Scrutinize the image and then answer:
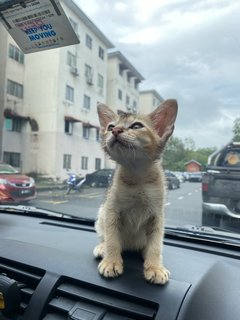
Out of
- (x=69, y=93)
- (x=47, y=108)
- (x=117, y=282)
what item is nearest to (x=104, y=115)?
(x=117, y=282)

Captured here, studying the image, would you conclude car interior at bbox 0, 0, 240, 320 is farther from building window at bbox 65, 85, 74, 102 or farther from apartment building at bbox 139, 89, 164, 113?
building window at bbox 65, 85, 74, 102

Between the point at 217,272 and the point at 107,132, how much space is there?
961 millimetres

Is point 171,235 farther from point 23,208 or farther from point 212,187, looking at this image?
point 212,187

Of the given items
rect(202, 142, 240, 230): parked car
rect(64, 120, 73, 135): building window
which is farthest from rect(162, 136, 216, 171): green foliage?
rect(64, 120, 73, 135): building window

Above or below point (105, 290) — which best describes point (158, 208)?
above

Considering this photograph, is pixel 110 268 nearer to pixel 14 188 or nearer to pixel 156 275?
pixel 156 275

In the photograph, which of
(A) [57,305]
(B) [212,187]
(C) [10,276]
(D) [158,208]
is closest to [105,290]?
(A) [57,305]

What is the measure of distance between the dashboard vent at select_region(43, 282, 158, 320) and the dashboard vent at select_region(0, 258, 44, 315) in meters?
0.18

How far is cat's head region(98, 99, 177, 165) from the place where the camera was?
5.92 feet

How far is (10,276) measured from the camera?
2172 millimetres

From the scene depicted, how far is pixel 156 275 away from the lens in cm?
175

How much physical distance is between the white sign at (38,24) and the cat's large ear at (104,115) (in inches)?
36.3

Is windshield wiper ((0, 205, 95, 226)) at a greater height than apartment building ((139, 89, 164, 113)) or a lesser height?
lesser

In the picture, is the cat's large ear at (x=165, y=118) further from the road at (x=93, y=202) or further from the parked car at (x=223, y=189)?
the road at (x=93, y=202)
